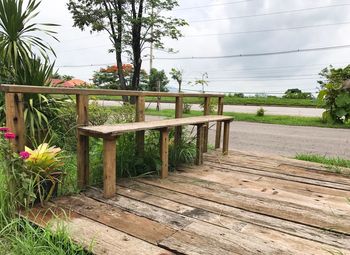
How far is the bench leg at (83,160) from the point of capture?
2.72m

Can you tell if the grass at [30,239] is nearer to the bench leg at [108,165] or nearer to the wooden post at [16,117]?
the wooden post at [16,117]

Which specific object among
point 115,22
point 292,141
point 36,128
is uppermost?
point 115,22

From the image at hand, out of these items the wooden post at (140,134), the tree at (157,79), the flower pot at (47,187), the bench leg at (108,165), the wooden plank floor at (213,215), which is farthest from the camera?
the tree at (157,79)

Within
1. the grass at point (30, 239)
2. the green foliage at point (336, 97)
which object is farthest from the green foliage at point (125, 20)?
the grass at point (30, 239)

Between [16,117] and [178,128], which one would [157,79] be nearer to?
[178,128]

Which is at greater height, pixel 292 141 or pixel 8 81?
pixel 8 81

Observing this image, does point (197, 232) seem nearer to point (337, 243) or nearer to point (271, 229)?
point (271, 229)

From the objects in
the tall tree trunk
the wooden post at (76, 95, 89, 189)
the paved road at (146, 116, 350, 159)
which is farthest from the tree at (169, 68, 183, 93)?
the wooden post at (76, 95, 89, 189)

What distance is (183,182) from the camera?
3035 mm

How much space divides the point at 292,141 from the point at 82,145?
5.56m

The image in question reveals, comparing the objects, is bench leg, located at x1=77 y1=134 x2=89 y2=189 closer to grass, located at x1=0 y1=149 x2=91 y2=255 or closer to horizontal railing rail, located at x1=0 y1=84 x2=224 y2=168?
horizontal railing rail, located at x1=0 y1=84 x2=224 y2=168

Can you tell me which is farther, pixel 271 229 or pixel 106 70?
pixel 106 70

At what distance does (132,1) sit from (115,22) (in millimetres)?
1181

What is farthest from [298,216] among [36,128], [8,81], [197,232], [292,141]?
[292,141]
